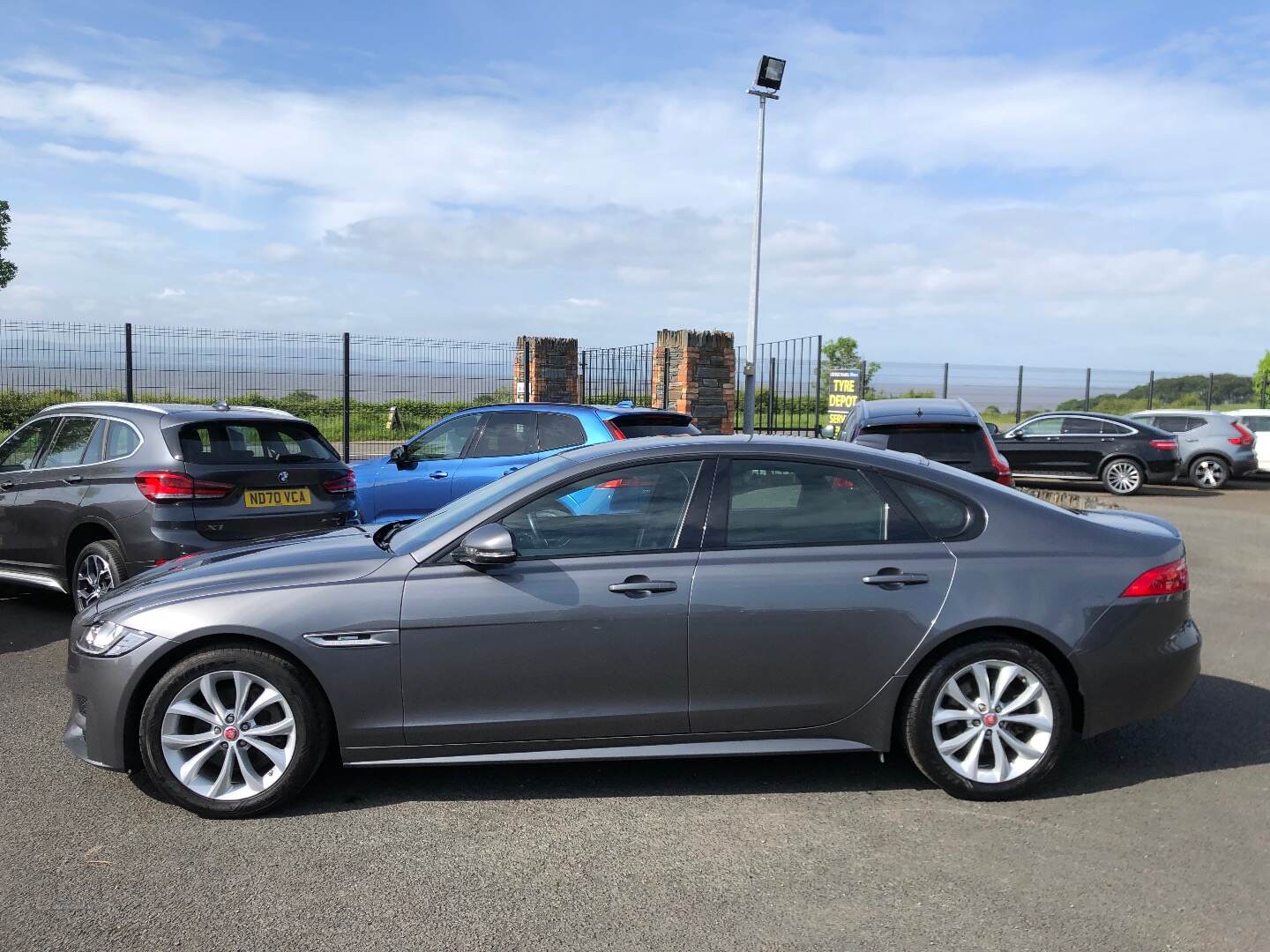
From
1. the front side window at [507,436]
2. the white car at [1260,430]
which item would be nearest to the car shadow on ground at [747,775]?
the front side window at [507,436]

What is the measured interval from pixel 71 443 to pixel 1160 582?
6826 millimetres

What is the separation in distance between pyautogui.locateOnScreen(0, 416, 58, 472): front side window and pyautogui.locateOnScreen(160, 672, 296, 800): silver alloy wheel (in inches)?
172

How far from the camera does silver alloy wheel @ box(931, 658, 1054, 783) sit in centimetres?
428

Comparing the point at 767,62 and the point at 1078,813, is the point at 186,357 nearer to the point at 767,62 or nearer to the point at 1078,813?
the point at 767,62

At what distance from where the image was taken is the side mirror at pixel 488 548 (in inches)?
161

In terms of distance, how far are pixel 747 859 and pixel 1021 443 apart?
54.6 ft

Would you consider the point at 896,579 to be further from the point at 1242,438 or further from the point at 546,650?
the point at 1242,438

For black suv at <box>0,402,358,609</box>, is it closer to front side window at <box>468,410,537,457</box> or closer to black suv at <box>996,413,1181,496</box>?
front side window at <box>468,410,537,457</box>

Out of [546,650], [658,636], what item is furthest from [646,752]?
[546,650]

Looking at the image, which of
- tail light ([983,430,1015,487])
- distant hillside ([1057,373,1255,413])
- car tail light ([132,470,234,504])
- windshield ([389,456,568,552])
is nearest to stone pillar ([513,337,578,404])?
tail light ([983,430,1015,487])

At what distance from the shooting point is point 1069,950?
315 centimetres

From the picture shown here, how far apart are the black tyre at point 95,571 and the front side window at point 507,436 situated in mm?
3696

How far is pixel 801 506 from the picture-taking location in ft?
14.5

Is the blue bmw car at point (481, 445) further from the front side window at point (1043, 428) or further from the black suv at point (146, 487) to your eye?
the front side window at point (1043, 428)
